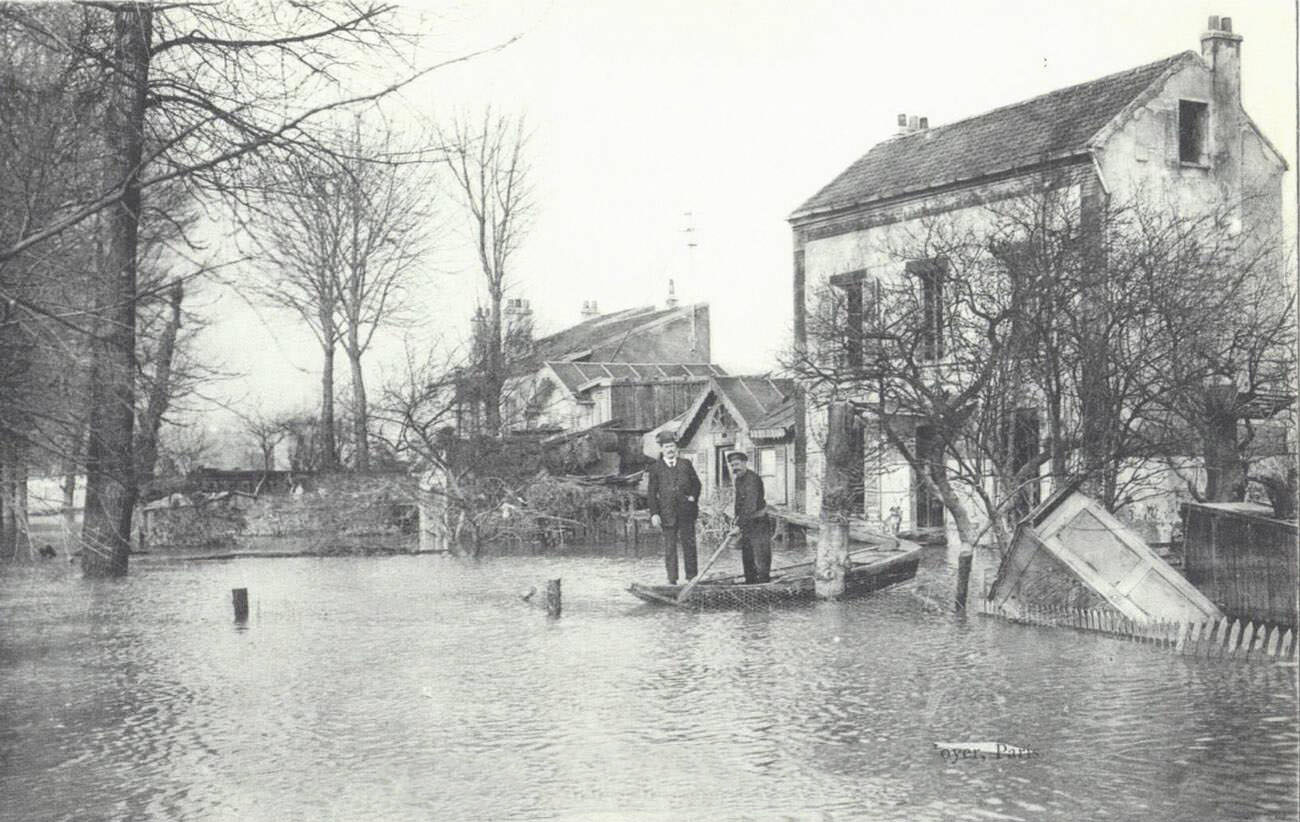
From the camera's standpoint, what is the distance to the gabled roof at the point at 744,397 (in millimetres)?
37469

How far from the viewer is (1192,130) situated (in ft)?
85.1

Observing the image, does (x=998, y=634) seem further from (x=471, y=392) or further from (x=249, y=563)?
(x=471, y=392)

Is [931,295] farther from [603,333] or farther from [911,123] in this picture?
[603,333]

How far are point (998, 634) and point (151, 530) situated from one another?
92.9ft

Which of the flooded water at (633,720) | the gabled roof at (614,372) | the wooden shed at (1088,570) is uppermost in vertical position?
the gabled roof at (614,372)

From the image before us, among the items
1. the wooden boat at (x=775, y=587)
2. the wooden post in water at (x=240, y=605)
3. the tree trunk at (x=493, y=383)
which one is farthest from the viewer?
the tree trunk at (x=493, y=383)

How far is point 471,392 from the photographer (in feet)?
121

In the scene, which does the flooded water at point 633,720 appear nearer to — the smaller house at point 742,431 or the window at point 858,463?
the window at point 858,463

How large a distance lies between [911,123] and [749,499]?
1853 cm

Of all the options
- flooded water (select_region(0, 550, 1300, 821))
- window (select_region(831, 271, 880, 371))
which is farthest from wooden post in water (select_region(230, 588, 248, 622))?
window (select_region(831, 271, 880, 371))

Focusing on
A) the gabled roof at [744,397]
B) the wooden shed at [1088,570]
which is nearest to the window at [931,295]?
the wooden shed at [1088,570]

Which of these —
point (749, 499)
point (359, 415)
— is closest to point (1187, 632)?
point (749, 499)

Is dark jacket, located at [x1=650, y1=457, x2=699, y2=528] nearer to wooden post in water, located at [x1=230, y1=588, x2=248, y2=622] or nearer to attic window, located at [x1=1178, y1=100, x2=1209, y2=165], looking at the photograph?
wooden post in water, located at [x1=230, y1=588, x2=248, y2=622]

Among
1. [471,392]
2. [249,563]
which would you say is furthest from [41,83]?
[471,392]
